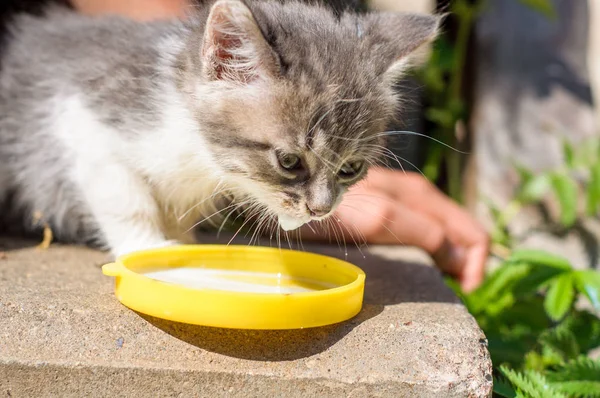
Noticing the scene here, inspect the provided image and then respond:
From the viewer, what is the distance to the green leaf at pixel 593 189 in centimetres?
321

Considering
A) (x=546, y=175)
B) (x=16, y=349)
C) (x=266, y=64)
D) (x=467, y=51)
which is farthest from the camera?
(x=467, y=51)

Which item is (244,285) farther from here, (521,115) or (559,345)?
(521,115)

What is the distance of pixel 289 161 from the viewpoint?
1.79 metres

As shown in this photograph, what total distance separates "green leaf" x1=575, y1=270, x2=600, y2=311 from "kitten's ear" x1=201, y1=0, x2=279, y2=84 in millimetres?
1352

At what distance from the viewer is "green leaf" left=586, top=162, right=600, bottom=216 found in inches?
126

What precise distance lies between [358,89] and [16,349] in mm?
1053

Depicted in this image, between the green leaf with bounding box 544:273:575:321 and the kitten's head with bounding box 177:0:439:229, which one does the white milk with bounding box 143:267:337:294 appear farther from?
the green leaf with bounding box 544:273:575:321

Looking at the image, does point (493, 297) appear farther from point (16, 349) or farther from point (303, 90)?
point (16, 349)

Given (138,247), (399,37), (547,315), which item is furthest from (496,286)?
(138,247)

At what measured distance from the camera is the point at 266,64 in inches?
68.4

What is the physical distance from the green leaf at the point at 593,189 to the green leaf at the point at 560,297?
945 mm

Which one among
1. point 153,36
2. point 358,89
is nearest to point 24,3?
point 153,36

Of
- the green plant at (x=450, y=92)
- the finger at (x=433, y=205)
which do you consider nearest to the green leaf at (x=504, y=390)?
the finger at (x=433, y=205)

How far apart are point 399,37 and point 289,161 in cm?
53
